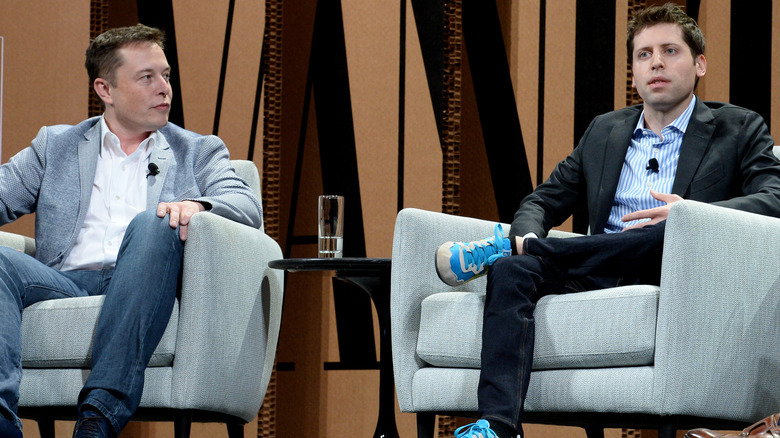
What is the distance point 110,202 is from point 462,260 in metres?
1.21

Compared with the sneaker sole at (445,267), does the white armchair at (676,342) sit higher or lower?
lower

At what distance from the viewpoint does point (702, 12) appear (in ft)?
11.2

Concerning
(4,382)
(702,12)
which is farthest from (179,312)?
(702,12)

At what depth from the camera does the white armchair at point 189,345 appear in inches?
93.9

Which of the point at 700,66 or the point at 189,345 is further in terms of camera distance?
the point at 700,66

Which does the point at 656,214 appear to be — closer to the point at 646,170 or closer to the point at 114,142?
the point at 646,170

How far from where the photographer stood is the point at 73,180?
113 inches

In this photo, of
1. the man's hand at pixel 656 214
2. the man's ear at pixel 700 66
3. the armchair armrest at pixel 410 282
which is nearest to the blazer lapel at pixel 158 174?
the armchair armrest at pixel 410 282

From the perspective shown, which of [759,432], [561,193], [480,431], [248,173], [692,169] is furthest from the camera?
[248,173]

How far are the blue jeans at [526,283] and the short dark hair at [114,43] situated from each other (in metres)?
1.45

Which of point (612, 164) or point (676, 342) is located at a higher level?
point (612, 164)

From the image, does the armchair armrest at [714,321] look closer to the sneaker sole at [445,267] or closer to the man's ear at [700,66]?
the sneaker sole at [445,267]

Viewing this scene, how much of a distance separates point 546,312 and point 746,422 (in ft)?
1.64

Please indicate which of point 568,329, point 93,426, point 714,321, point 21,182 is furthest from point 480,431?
point 21,182
